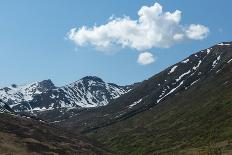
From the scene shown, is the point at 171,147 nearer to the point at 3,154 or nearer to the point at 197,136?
the point at 197,136

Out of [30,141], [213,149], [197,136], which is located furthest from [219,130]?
[213,149]

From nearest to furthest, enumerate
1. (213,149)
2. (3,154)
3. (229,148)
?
(213,149)
(229,148)
(3,154)

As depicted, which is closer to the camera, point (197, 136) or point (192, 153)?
point (192, 153)

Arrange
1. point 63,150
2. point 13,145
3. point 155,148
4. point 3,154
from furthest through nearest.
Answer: point 155,148
point 63,150
point 13,145
point 3,154

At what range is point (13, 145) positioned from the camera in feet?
553

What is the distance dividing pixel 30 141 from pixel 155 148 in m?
53.7

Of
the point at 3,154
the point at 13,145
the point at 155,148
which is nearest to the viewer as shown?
the point at 3,154

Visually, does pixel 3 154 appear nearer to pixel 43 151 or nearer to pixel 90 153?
pixel 43 151

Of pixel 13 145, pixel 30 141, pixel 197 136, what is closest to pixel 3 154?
pixel 13 145

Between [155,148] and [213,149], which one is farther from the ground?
[155,148]

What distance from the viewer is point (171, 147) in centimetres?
18900

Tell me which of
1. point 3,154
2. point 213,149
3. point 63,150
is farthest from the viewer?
point 63,150

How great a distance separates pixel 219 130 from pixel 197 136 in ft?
38.6

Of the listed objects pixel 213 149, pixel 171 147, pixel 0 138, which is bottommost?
pixel 213 149
